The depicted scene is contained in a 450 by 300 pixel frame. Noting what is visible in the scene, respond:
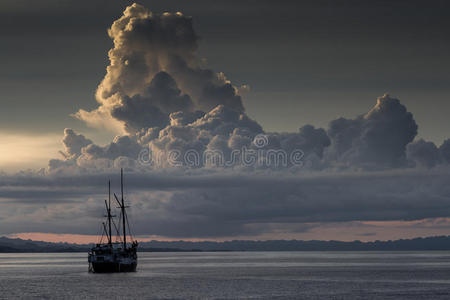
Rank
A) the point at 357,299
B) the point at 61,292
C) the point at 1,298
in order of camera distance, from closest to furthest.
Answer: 1. the point at 357,299
2. the point at 1,298
3. the point at 61,292

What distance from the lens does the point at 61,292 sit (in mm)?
188125

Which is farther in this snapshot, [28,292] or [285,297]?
[28,292]

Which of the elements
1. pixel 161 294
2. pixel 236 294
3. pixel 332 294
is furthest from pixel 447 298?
pixel 161 294

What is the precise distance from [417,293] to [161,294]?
63157 millimetres

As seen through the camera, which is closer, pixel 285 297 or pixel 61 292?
pixel 285 297

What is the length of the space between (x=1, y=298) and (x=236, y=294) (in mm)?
56643

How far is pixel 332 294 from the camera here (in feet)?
580

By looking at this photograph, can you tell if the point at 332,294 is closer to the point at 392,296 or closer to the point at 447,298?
the point at 392,296

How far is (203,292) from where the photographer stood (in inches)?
7244

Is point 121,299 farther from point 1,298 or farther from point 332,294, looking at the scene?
point 332,294

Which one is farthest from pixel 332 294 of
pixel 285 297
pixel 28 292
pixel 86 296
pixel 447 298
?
pixel 28 292

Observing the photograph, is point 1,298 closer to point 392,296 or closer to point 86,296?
point 86,296

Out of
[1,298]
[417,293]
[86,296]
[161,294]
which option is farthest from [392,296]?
[1,298]

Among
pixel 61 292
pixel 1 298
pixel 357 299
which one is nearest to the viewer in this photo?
pixel 357 299
